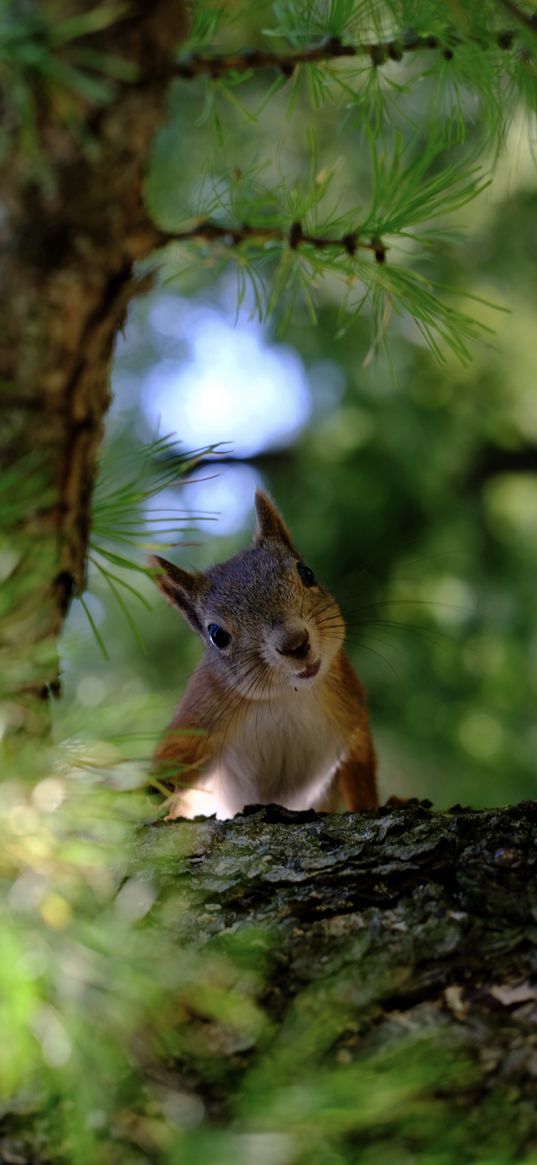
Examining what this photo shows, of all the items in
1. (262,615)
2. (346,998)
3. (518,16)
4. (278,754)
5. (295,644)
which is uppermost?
(518,16)

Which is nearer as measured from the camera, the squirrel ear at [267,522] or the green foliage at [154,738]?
the green foliage at [154,738]

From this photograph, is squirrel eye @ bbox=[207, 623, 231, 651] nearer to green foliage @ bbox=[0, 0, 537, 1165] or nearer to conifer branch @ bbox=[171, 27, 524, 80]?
green foliage @ bbox=[0, 0, 537, 1165]

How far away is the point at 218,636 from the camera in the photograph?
2611mm

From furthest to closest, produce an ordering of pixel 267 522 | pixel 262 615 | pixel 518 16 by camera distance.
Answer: pixel 267 522, pixel 262 615, pixel 518 16

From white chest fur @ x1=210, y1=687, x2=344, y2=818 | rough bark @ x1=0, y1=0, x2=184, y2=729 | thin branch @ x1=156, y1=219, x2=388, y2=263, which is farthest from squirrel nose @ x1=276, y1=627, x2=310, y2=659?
rough bark @ x1=0, y1=0, x2=184, y2=729

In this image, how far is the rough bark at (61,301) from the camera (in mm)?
1070

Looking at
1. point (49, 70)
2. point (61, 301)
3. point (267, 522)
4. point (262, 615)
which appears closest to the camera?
point (49, 70)

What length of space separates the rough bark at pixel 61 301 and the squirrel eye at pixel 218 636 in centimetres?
139

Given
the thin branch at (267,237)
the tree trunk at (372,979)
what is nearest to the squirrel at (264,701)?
the tree trunk at (372,979)

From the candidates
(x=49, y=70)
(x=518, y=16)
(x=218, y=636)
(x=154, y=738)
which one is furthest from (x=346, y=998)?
(x=218, y=636)

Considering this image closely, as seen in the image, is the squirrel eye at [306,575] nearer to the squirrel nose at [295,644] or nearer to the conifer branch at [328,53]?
the squirrel nose at [295,644]

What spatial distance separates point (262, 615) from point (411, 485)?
1352 mm

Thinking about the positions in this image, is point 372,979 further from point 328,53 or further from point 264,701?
point 264,701

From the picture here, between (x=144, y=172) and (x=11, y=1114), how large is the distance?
1.00 meters
